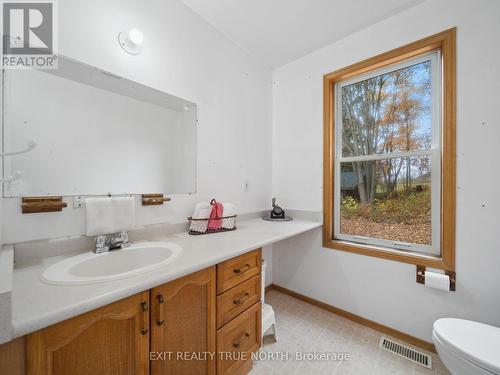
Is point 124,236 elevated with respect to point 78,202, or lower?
lower

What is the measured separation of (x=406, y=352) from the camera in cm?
143

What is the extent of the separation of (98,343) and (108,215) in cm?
62

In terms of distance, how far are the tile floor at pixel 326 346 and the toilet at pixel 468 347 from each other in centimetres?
42

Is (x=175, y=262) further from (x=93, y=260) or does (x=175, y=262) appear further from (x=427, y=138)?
(x=427, y=138)

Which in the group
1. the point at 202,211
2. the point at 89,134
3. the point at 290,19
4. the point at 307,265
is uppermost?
the point at 290,19

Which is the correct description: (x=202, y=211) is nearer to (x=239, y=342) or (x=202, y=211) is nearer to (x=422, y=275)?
(x=239, y=342)

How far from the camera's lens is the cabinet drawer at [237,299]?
1056 millimetres

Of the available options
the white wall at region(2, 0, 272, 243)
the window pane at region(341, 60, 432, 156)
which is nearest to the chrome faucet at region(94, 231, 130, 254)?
the white wall at region(2, 0, 272, 243)

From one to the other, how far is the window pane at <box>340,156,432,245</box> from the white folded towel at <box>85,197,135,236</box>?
176cm

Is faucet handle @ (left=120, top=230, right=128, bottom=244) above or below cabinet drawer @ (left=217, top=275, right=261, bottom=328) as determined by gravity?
above

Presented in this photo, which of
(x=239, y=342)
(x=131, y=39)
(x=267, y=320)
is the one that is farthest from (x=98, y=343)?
(x=131, y=39)

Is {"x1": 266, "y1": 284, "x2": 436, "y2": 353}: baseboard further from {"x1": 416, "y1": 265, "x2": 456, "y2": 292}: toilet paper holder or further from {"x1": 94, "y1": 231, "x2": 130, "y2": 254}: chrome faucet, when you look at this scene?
{"x1": 94, "y1": 231, "x2": 130, "y2": 254}: chrome faucet

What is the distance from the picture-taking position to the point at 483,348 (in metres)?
0.96

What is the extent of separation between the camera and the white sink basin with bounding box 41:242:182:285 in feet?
2.41
